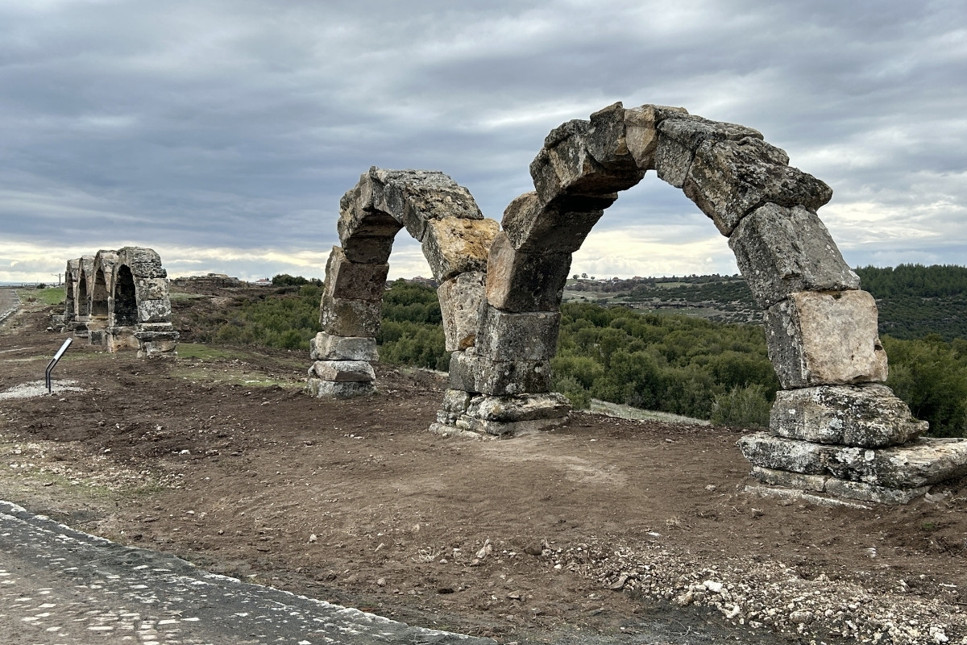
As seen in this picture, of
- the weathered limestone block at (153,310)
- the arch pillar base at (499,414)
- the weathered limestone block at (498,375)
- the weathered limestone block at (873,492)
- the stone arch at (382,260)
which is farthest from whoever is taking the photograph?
the weathered limestone block at (153,310)

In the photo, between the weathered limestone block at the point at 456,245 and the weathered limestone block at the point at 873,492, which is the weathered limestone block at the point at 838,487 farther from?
the weathered limestone block at the point at 456,245

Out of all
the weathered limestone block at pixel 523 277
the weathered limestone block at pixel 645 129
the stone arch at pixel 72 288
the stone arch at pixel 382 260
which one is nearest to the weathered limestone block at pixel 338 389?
the stone arch at pixel 382 260

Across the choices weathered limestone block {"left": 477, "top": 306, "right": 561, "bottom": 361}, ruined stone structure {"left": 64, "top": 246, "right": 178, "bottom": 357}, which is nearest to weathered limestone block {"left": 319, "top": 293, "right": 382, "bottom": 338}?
weathered limestone block {"left": 477, "top": 306, "right": 561, "bottom": 361}

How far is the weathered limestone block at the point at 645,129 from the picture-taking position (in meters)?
7.18

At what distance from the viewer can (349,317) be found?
13.3m

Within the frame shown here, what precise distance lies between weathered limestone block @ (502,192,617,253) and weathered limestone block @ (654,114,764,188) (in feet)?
5.02

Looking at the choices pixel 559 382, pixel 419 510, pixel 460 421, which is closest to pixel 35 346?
pixel 559 382

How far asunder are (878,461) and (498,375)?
467 cm

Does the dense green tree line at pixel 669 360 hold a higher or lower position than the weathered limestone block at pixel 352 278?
lower

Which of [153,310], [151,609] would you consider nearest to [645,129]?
[151,609]

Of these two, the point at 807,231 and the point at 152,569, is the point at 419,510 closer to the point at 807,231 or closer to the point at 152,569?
the point at 152,569

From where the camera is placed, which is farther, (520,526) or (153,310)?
(153,310)

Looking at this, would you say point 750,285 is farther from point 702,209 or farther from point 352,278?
point 352,278

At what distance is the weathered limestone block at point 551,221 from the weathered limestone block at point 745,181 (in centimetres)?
207
